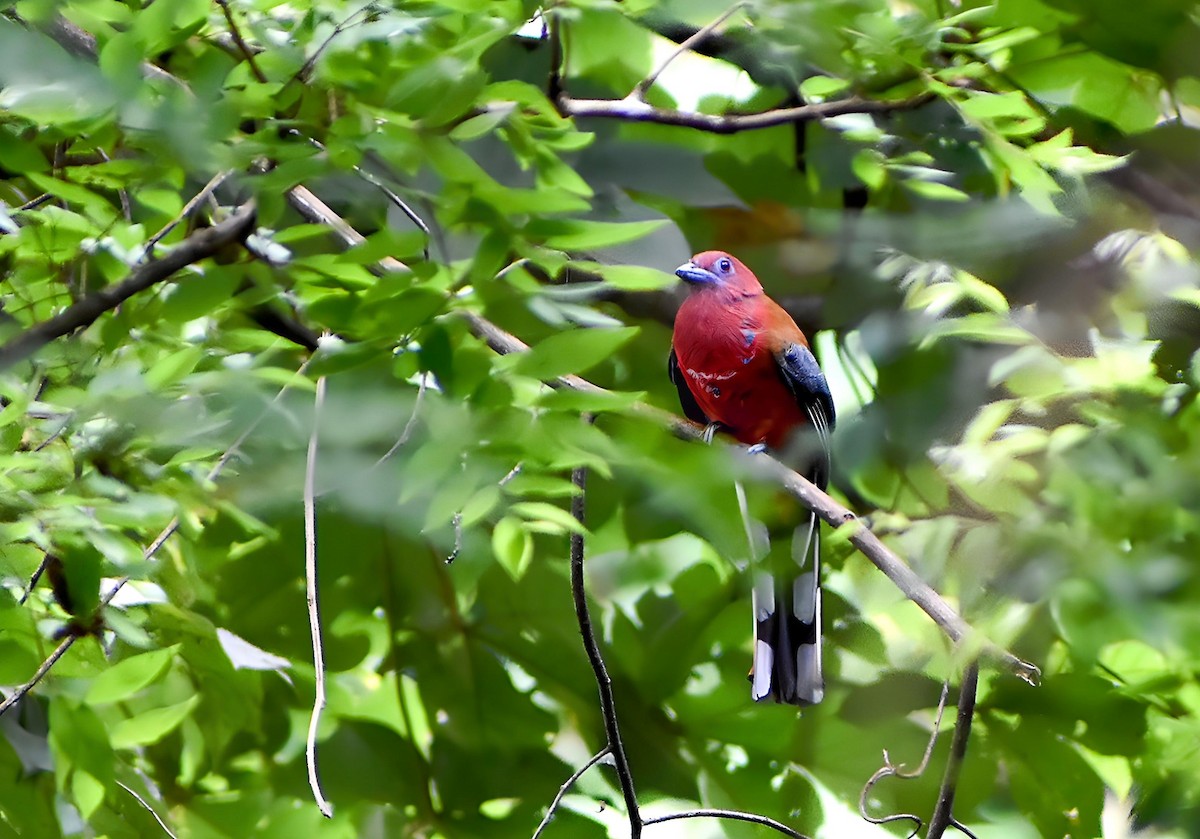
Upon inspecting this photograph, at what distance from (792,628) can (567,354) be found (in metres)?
0.44

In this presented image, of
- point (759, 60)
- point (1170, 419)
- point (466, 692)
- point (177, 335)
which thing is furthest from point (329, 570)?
point (1170, 419)

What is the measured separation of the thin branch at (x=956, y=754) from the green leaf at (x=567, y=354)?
38 cm

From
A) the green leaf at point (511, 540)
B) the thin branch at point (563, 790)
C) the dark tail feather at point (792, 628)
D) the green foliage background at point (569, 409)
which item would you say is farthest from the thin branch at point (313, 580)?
the dark tail feather at point (792, 628)

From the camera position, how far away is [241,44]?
592mm

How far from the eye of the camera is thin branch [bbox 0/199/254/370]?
2.02 feet

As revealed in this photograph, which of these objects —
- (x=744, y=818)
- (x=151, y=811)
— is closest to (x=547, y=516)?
(x=744, y=818)

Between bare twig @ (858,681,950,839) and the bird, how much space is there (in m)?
0.08

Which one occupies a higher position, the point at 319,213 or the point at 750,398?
the point at 319,213

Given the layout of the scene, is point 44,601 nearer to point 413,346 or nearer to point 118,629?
point 118,629

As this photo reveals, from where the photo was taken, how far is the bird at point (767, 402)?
2.89ft

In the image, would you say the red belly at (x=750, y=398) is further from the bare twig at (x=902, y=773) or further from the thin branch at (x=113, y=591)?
the thin branch at (x=113, y=591)

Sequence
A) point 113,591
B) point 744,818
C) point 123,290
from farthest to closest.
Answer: point 744,818 → point 113,591 → point 123,290

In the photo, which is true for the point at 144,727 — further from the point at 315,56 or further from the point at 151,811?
the point at 315,56

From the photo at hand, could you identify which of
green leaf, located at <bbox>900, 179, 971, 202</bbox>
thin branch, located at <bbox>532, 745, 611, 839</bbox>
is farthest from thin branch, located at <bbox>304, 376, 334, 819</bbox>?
green leaf, located at <bbox>900, 179, 971, 202</bbox>
